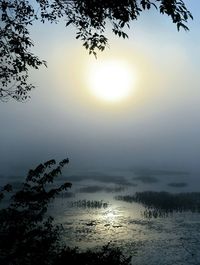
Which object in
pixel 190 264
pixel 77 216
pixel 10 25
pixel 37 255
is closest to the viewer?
pixel 10 25

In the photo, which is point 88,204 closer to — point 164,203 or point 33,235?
point 164,203

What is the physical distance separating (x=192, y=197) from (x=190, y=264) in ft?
265

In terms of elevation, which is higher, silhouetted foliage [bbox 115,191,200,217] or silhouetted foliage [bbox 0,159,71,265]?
silhouetted foliage [bbox 0,159,71,265]

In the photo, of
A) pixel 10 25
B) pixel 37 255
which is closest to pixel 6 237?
pixel 37 255

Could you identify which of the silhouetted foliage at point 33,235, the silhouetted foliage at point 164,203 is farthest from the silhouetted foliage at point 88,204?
the silhouetted foliage at point 33,235

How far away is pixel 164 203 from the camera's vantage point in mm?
116750

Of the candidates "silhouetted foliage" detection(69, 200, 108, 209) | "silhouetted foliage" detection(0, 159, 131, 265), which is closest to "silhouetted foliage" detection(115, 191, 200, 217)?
"silhouetted foliage" detection(69, 200, 108, 209)

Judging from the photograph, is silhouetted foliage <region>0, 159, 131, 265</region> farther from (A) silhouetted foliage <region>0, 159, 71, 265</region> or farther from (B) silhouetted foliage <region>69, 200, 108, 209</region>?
(B) silhouetted foliage <region>69, 200, 108, 209</region>

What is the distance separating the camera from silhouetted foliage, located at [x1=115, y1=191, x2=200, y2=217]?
102m

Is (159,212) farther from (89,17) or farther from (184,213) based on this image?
(89,17)

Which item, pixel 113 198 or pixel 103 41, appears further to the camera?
pixel 113 198

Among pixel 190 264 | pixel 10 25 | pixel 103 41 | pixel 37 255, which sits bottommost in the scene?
pixel 190 264

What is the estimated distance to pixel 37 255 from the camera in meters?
20.0

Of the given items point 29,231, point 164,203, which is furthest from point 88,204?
point 29,231
